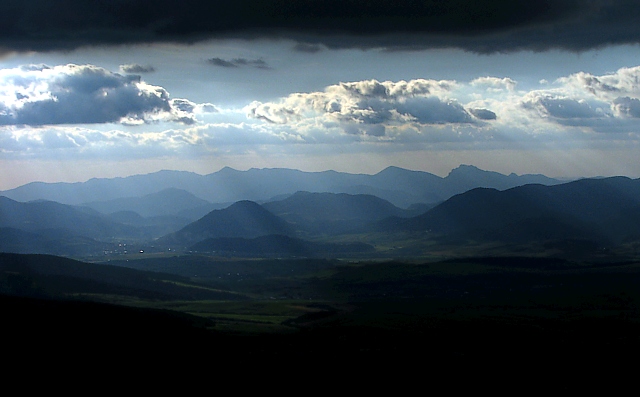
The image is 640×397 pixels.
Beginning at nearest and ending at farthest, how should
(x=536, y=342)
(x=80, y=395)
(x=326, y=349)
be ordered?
(x=80, y=395)
(x=326, y=349)
(x=536, y=342)

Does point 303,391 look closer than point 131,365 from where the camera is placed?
Yes

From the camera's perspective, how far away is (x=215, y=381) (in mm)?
135500

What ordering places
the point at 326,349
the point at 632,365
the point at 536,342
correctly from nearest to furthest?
the point at 632,365, the point at 326,349, the point at 536,342

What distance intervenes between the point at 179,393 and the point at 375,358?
42.2 metres

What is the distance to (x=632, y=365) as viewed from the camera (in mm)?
149750

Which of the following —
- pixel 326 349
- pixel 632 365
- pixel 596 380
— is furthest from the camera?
pixel 326 349

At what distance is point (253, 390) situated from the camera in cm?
→ 13088

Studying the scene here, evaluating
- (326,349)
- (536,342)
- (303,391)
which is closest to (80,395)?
(303,391)

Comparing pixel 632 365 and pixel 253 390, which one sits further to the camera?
pixel 632 365

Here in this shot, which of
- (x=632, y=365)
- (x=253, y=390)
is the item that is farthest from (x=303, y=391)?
(x=632, y=365)

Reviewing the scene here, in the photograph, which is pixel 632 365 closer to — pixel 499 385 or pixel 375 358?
pixel 499 385

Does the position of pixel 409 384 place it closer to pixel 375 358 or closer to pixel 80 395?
pixel 375 358

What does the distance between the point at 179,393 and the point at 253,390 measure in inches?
476

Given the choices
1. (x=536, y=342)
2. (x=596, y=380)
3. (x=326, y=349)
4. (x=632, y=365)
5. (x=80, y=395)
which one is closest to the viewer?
(x=80, y=395)
